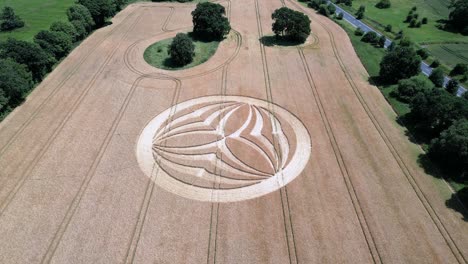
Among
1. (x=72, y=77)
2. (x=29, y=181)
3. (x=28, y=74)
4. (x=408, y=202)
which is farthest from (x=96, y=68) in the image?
(x=408, y=202)

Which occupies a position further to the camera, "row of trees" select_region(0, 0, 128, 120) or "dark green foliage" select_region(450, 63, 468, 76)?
"dark green foliage" select_region(450, 63, 468, 76)

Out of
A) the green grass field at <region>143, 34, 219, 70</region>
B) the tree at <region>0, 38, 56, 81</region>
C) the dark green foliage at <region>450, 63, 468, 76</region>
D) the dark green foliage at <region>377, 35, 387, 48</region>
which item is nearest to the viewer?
the tree at <region>0, 38, 56, 81</region>

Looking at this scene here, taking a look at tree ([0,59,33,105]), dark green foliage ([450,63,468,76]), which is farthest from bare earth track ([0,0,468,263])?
dark green foliage ([450,63,468,76])

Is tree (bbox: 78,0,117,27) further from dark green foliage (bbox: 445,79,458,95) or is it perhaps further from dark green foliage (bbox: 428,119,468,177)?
dark green foliage (bbox: 445,79,458,95)

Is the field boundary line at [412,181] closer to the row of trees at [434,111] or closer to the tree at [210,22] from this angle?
the row of trees at [434,111]

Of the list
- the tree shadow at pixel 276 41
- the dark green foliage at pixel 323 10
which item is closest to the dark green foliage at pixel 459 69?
the tree shadow at pixel 276 41

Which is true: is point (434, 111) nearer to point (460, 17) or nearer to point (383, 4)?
point (460, 17)

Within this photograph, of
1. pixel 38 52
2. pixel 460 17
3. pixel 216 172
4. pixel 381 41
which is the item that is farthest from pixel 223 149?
pixel 460 17
